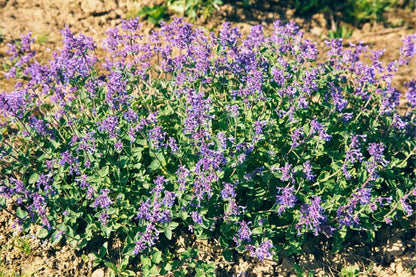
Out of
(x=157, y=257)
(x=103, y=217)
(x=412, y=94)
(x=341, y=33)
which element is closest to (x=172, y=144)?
(x=103, y=217)

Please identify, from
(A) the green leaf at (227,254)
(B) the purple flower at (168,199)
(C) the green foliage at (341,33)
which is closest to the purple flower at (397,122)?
(A) the green leaf at (227,254)

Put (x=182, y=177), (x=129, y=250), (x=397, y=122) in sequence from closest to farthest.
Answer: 1. (x=182, y=177)
2. (x=129, y=250)
3. (x=397, y=122)

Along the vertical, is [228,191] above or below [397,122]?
below

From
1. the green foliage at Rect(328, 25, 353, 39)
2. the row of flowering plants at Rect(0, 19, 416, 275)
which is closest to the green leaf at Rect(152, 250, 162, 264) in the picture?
the row of flowering plants at Rect(0, 19, 416, 275)

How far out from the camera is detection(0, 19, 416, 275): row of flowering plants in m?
4.59

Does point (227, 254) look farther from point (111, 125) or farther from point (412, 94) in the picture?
point (412, 94)

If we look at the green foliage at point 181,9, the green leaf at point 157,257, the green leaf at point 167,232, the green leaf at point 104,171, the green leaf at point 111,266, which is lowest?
the green leaf at point 111,266

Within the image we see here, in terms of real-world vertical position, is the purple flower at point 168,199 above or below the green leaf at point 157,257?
above

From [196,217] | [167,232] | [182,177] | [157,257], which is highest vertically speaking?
[182,177]

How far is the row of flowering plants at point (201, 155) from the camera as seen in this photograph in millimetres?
4586

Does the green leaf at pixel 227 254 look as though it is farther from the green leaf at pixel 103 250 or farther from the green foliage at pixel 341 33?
the green foliage at pixel 341 33

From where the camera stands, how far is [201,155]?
15.5 ft

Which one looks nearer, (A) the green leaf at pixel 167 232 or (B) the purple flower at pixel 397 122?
(A) the green leaf at pixel 167 232

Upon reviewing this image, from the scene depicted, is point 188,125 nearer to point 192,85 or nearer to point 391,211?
point 192,85
